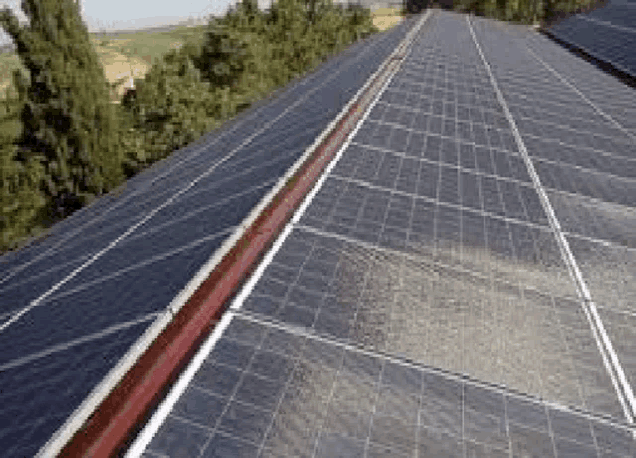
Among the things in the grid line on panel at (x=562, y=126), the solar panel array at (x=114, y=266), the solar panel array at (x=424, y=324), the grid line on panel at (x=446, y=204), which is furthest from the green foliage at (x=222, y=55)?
the grid line on panel at (x=446, y=204)

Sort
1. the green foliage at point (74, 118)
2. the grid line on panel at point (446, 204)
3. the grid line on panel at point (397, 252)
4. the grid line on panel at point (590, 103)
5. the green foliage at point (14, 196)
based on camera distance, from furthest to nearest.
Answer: the green foliage at point (74, 118)
the green foliage at point (14, 196)
the grid line on panel at point (590, 103)
the grid line on panel at point (446, 204)
the grid line on panel at point (397, 252)

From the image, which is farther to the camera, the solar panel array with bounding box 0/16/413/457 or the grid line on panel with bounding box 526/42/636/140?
the grid line on panel with bounding box 526/42/636/140

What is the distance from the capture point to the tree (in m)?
29.1

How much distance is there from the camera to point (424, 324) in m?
6.82

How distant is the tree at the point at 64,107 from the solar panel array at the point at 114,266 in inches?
596

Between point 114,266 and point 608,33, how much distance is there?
1456 inches

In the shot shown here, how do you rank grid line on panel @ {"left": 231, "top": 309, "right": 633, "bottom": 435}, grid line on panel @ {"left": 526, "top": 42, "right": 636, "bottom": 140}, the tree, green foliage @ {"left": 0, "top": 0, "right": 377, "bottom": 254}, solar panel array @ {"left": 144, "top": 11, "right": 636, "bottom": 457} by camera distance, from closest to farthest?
solar panel array @ {"left": 144, "top": 11, "right": 636, "bottom": 457}, grid line on panel @ {"left": 231, "top": 309, "right": 633, "bottom": 435}, grid line on panel @ {"left": 526, "top": 42, "right": 636, "bottom": 140}, green foliage @ {"left": 0, "top": 0, "right": 377, "bottom": 254}, the tree

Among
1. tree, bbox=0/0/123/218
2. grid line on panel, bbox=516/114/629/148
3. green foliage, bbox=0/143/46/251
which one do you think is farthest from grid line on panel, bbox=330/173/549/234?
tree, bbox=0/0/123/218

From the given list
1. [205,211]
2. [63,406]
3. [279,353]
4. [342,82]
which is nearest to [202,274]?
[279,353]

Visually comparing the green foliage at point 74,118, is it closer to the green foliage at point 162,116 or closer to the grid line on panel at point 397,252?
the green foliage at point 162,116

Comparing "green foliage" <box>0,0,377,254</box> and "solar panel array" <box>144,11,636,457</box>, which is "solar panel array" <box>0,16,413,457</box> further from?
"green foliage" <box>0,0,377,254</box>

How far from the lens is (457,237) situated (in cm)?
886

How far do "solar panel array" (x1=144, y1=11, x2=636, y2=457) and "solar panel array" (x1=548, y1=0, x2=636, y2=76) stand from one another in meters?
22.2

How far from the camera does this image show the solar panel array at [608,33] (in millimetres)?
31234
